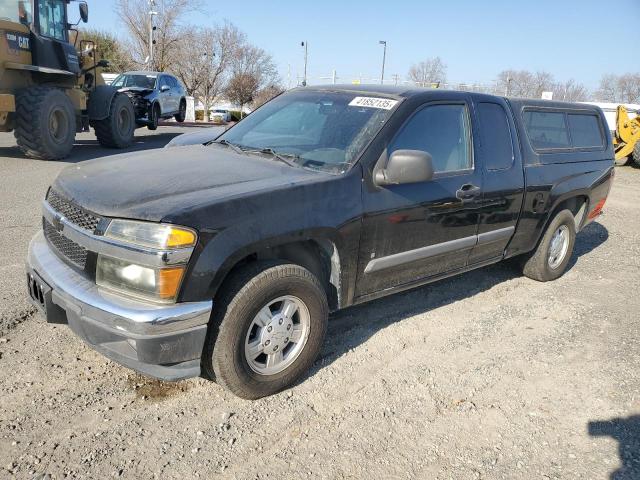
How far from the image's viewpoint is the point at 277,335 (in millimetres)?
3047

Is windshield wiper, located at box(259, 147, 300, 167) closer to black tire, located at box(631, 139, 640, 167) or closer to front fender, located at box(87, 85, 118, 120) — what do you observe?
front fender, located at box(87, 85, 118, 120)

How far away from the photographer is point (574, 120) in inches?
218

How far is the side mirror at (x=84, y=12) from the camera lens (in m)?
10.8

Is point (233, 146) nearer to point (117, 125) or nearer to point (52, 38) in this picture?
point (52, 38)

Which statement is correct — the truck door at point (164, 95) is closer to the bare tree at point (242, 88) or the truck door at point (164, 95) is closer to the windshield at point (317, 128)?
the windshield at point (317, 128)

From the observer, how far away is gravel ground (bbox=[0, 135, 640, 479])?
2.57 meters

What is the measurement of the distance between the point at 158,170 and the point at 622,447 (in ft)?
10.1

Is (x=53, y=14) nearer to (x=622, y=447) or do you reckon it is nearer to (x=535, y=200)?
(x=535, y=200)

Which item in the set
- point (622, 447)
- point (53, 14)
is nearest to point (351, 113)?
point (622, 447)

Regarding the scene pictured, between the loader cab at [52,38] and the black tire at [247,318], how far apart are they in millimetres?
9926

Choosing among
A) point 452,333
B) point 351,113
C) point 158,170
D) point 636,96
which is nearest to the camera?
point 158,170

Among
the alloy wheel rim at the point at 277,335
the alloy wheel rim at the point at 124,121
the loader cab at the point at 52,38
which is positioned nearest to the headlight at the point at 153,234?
the alloy wheel rim at the point at 277,335

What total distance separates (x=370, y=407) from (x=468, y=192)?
5.83 feet

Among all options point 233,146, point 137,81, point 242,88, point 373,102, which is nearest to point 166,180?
point 233,146
